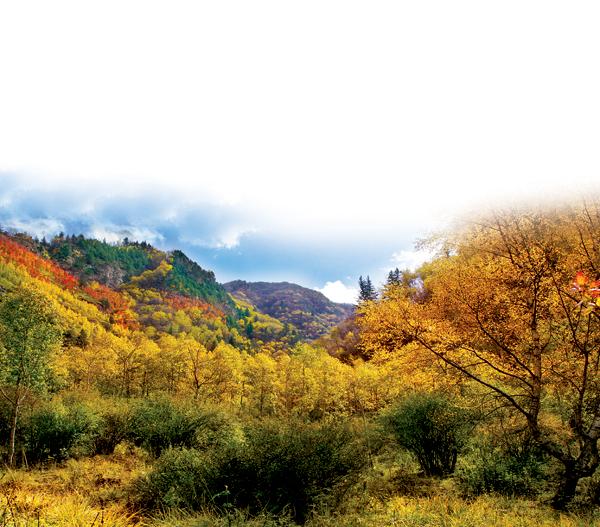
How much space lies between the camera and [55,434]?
58.0ft

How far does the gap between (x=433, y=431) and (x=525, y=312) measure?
571cm

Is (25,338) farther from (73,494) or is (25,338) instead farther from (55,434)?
(73,494)

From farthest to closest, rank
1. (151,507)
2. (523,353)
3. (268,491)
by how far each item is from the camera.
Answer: (523,353)
(151,507)
(268,491)

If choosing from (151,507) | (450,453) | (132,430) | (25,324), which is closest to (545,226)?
(450,453)

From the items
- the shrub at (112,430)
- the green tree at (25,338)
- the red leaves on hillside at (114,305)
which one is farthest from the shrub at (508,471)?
the red leaves on hillside at (114,305)

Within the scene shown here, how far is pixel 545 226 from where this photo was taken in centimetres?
1098

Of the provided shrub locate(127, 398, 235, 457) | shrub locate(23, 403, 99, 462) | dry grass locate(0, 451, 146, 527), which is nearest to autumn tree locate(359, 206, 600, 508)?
dry grass locate(0, 451, 146, 527)

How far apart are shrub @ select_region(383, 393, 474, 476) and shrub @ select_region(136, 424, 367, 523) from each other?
5055 millimetres

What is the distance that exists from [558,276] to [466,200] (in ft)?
12.3

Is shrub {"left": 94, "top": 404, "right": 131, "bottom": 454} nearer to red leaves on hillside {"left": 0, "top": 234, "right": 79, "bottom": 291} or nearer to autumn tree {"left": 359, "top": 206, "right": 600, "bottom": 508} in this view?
autumn tree {"left": 359, "top": 206, "right": 600, "bottom": 508}

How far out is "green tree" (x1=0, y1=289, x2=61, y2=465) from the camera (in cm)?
1745

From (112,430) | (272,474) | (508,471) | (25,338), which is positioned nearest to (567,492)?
(508,471)

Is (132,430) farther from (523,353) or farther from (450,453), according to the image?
(523,353)

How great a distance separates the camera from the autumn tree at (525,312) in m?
9.70
